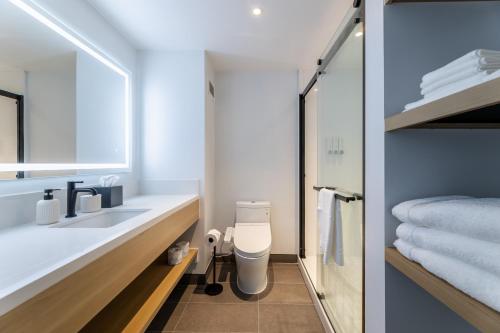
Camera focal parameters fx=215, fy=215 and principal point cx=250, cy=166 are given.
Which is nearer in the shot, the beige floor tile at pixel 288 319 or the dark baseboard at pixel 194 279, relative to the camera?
the beige floor tile at pixel 288 319

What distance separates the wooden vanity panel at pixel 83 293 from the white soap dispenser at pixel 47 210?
0.51 m

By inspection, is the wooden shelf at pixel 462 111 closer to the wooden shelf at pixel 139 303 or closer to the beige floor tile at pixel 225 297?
the wooden shelf at pixel 139 303

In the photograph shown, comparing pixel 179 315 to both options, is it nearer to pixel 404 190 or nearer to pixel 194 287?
pixel 194 287

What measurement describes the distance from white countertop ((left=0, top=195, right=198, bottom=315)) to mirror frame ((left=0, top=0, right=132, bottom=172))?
32 cm

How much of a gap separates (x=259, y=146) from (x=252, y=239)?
1.11 m

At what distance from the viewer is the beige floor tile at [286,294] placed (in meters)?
1.87

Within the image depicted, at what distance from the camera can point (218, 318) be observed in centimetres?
166

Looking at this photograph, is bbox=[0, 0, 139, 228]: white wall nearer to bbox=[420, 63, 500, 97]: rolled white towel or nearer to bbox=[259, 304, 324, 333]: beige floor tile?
bbox=[259, 304, 324, 333]: beige floor tile

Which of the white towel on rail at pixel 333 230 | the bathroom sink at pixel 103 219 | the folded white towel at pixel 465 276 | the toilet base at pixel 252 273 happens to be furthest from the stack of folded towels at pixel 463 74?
the toilet base at pixel 252 273


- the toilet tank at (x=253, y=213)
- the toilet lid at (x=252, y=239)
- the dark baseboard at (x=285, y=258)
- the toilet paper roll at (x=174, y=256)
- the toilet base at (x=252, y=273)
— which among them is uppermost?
the toilet tank at (x=253, y=213)

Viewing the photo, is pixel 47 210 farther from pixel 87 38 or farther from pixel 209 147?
pixel 209 147

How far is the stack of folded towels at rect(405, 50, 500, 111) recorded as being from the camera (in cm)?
46

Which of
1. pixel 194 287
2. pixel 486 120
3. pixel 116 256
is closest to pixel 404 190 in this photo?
pixel 486 120

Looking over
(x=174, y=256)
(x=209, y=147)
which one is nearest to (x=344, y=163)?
(x=209, y=147)
